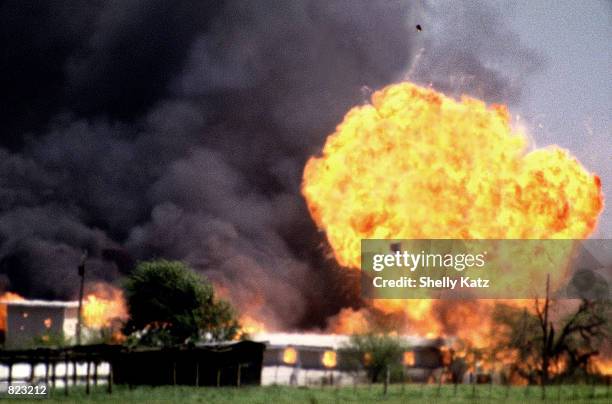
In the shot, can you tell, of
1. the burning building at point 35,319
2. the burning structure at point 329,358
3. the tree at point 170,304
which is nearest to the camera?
the burning structure at point 329,358

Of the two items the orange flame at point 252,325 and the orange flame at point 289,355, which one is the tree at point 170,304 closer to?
the orange flame at point 252,325

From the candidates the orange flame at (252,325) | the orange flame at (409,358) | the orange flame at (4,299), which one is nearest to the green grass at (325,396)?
the orange flame at (409,358)

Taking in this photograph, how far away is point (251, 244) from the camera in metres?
110

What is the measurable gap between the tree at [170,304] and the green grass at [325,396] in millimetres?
28754

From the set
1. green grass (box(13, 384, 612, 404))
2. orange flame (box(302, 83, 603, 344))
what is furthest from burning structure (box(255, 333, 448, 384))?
green grass (box(13, 384, 612, 404))

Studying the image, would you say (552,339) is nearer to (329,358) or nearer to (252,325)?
(329,358)

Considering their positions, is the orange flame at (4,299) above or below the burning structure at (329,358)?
above

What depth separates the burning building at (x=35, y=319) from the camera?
100188mm

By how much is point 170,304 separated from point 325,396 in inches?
1775

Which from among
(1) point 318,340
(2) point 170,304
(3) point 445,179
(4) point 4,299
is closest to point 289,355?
(1) point 318,340

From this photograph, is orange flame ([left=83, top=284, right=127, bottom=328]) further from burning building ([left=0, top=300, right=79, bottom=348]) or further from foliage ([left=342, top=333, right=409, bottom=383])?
foliage ([left=342, top=333, right=409, bottom=383])

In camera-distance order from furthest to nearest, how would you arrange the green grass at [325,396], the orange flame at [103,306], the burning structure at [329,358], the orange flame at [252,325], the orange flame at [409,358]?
the orange flame at [103,306]
the orange flame at [252,325]
the orange flame at [409,358]
the burning structure at [329,358]
the green grass at [325,396]

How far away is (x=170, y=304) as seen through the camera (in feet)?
294

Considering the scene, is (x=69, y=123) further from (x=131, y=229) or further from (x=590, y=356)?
(x=590, y=356)
